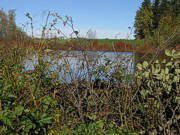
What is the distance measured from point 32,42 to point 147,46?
75.0 inches

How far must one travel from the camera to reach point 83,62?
332 centimetres

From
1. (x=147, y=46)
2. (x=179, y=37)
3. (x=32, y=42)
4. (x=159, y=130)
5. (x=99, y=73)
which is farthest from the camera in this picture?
(x=32, y=42)

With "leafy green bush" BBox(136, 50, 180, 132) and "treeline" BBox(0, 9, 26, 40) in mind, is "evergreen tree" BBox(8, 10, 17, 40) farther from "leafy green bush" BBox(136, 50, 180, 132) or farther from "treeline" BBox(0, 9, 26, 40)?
"leafy green bush" BBox(136, 50, 180, 132)

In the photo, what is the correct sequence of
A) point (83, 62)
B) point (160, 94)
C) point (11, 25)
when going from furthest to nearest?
point (11, 25), point (83, 62), point (160, 94)

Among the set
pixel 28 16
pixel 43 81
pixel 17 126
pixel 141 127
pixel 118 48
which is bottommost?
pixel 141 127

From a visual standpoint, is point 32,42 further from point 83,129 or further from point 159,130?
point 159,130

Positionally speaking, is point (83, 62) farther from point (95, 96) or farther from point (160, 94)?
point (160, 94)

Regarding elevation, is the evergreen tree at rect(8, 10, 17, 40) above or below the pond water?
above

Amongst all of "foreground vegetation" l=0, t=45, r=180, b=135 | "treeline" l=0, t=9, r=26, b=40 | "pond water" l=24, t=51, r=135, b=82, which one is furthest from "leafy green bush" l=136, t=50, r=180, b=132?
"treeline" l=0, t=9, r=26, b=40

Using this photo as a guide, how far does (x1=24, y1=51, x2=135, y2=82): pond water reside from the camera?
327 cm

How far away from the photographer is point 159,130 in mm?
2680

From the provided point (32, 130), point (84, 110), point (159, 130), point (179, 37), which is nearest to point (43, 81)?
point (84, 110)

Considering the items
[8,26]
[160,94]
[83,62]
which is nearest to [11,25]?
[8,26]

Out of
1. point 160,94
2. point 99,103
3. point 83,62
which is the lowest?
point 99,103
